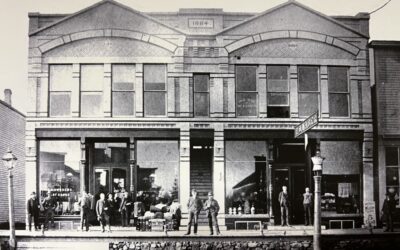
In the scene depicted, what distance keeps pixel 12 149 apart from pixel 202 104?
8868 mm

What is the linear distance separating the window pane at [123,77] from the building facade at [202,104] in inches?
1.6

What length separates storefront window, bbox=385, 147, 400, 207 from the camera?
920 inches

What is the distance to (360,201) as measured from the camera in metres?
23.7

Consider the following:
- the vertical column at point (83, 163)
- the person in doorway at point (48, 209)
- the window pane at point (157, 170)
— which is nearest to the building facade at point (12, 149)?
the person in doorway at point (48, 209)

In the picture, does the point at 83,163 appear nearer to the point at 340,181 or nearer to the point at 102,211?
the point at 102,211

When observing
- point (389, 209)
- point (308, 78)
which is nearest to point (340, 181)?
point (389, 209)

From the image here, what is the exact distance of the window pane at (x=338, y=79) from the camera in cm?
2386

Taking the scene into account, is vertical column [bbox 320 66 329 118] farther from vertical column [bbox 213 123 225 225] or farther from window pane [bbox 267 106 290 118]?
vertical column [bbox 213 123 225 225]

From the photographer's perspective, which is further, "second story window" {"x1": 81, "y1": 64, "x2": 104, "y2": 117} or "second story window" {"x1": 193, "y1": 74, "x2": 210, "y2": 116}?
"second story window" {"x1": 193, "y1": 74, "x2": 210, "y2": 116}

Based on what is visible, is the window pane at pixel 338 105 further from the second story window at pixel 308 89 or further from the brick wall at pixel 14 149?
the brick wall at pixel 14 149

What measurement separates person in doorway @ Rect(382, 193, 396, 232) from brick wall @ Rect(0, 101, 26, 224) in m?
15.6

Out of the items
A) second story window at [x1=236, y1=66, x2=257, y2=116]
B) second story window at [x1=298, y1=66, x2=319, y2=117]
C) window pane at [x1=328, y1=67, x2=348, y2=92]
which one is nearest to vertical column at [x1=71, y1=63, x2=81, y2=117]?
second story window at [x1=236, y1=66, x2=257, y2=116]

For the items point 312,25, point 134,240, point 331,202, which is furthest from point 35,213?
point 312,25

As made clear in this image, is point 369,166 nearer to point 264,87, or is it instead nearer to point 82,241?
point 264,87
